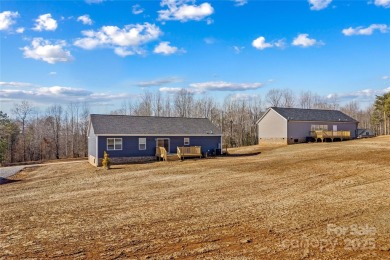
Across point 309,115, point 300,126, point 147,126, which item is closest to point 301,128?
point 300,126

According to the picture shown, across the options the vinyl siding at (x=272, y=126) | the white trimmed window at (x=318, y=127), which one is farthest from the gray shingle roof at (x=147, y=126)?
the white trimmed window at (x=318, y=127)

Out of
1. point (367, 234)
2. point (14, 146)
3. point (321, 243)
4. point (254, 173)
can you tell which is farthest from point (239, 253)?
point (14, 146)

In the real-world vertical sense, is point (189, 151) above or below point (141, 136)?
below

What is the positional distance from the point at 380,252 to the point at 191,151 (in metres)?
22.8

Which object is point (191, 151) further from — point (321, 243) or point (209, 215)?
point (321, 243)

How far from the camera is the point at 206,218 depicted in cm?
933

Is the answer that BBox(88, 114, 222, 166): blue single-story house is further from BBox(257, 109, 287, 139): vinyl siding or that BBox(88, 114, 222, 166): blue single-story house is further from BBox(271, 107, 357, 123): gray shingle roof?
BBox(271, 107, 357, 123): gray shingle roof

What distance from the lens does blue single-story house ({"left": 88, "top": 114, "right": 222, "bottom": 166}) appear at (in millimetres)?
26828

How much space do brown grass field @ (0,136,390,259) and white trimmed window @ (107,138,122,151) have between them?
32.2ft

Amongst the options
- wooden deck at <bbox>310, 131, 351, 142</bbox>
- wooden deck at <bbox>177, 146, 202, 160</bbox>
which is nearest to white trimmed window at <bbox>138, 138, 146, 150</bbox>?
wooden deck at <bbox>177, 146, 202, 160</bbox>

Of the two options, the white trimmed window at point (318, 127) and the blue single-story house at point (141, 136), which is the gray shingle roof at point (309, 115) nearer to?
the white trimmed window at point (318, 127)

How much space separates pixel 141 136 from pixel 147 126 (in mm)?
1680

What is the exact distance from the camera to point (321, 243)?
707cm

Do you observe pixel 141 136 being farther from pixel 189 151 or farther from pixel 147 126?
pixel 189 151
